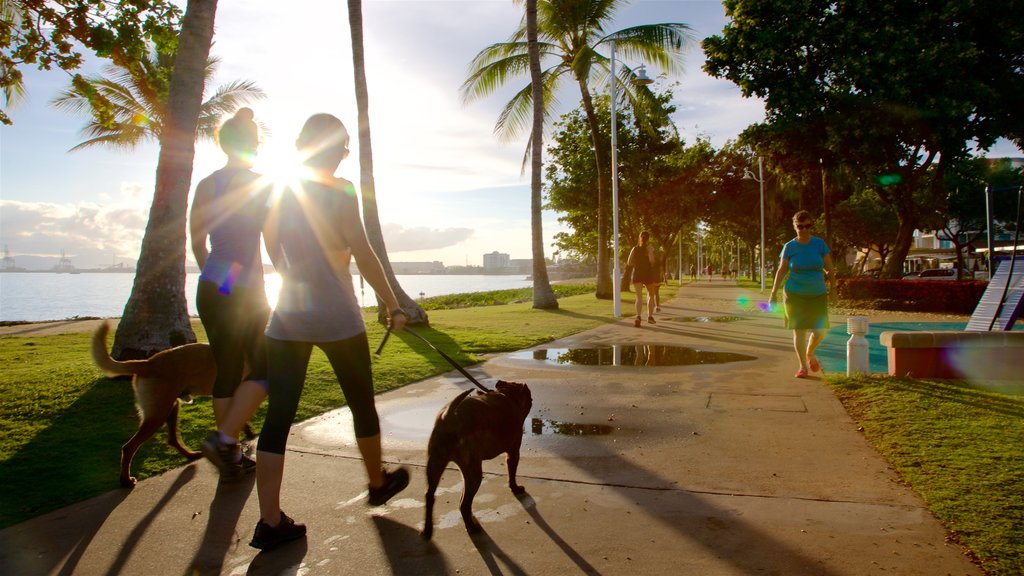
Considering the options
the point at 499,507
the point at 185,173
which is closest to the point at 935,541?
the point at 499,507

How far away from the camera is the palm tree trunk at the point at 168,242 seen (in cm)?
670

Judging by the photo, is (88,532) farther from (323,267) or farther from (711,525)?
(711,525)

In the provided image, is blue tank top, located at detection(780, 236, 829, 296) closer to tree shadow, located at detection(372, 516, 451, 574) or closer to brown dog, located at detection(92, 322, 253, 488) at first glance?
tree shadow, located at detection(372, 516, 451, 574)

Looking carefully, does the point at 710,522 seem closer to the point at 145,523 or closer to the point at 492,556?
the point at 492,556

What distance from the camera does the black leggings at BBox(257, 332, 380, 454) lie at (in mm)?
2873

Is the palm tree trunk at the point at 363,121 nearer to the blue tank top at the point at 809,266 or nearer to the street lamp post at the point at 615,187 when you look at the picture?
the street lamp post at the point at 615,187

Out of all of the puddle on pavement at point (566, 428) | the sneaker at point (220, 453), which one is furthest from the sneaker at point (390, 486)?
the puddle on pavement at point (566, 428)

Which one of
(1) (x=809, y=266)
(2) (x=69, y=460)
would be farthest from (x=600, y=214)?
(2) (x=69, y=460)

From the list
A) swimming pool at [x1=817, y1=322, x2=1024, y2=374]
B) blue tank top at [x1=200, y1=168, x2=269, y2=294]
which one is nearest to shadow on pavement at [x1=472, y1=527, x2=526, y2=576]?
blue tank top at [x1=200, y1=168, x2=269, y2=294]

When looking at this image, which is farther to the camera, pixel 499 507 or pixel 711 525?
pixel 499 507

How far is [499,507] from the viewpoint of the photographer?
3320mm

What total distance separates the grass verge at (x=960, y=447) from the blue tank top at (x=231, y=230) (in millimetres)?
3941

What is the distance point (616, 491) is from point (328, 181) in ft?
7.42

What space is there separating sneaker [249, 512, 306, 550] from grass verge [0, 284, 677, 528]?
1.32 metres
